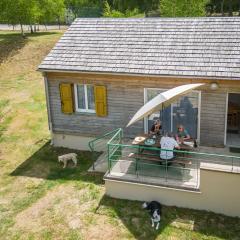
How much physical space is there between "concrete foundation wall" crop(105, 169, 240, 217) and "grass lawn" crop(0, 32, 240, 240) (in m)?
0.23

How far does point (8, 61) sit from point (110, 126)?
745 inches

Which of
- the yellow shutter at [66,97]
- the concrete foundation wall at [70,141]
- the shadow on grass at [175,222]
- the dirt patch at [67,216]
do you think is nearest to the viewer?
the shadow on grass at [175,222]

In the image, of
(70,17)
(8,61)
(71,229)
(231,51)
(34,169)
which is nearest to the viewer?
(71,229)

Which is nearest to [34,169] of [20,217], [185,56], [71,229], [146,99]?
[20,217]

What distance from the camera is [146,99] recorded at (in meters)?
14.5

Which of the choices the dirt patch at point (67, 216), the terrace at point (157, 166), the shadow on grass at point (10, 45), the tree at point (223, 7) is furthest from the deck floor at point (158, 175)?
the tree at point (223, 7)

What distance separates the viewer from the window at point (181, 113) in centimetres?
1409

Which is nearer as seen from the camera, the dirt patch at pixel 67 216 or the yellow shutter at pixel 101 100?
the dirt patch at pixel 67 216

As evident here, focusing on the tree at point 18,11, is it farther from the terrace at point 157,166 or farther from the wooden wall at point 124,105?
the terrace at point 157,166

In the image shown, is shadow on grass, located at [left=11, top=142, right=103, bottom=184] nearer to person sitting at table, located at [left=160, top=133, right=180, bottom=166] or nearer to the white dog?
the white dog

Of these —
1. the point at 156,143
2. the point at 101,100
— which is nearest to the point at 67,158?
the point at 101,100

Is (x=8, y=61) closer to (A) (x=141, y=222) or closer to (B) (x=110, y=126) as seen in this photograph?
(B) (x=110, y=126)

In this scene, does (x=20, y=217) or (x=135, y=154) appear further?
(x=135, y=154)

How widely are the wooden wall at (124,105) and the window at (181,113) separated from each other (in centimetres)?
27
